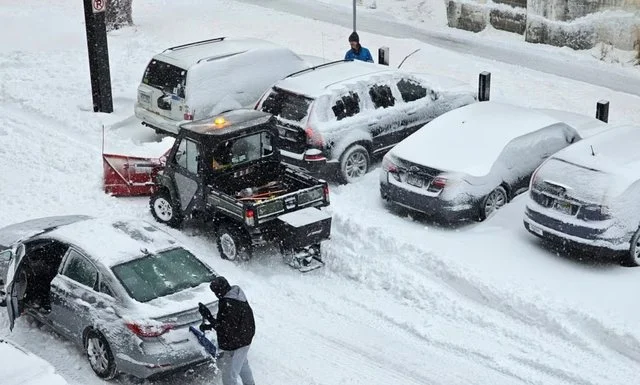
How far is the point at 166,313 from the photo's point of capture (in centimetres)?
1015

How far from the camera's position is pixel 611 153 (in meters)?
13.0

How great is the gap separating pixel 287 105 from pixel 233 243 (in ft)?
11.0

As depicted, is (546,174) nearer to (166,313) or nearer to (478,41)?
(166,313)

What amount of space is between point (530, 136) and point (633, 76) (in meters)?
7.36

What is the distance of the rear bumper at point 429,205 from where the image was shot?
13523mm

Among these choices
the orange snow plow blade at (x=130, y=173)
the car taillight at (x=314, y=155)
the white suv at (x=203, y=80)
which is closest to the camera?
the car taillight at (x=314, y=155)

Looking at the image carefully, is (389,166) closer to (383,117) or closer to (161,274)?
(383,117)

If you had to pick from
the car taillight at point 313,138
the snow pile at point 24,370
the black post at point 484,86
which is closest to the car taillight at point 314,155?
the car taillight at point 313,138

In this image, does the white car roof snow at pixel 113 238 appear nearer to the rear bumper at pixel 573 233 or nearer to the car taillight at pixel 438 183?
the car taillight at pixel 438 183

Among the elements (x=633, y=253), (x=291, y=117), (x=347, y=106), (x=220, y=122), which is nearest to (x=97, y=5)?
(x=291, y=117)

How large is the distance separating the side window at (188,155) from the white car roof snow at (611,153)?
4.67 metres

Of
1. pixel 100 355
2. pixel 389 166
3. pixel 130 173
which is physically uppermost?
pixel 389 166

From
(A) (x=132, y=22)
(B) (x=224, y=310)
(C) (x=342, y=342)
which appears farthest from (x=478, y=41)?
(B) (x=224, y=310)

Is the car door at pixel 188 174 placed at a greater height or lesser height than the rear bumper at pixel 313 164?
greater
